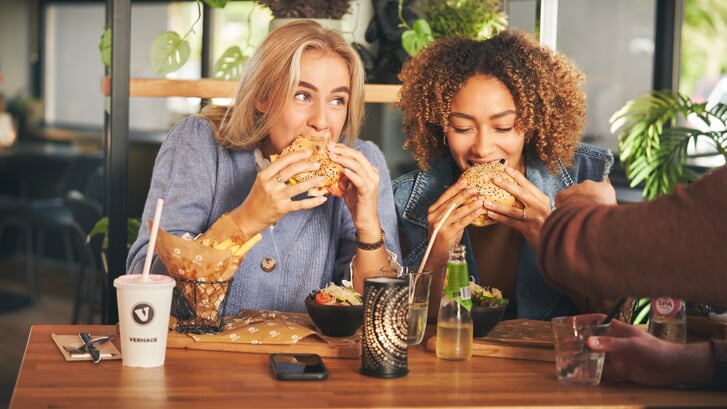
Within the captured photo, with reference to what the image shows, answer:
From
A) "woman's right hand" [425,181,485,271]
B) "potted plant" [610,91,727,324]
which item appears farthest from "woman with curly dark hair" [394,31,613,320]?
"potted plant" [610,91,727,324]

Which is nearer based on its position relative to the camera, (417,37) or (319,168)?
(319,168)

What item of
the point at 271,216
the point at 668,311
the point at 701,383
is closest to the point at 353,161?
the point at 271,216

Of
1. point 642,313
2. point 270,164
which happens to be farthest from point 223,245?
point 642,313

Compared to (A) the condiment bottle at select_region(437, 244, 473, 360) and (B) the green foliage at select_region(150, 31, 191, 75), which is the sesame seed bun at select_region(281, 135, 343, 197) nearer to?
(A) the condiment bottle at select_region(437, 244, 473, 360)

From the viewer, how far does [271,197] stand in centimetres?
209

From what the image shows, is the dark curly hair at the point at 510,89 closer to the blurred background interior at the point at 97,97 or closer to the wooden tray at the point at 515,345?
the blurred background interior at the point at 97,97

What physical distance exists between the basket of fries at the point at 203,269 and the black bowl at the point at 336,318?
7.4 inches

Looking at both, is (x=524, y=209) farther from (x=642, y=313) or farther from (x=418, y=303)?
(x=642, y=313)

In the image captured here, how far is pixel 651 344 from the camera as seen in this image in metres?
1.70

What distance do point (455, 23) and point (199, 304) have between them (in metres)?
1.52

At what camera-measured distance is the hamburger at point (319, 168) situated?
2.21 metres

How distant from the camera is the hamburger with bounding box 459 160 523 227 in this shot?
2305mm

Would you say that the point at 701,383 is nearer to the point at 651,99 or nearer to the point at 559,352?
the point at 559,352

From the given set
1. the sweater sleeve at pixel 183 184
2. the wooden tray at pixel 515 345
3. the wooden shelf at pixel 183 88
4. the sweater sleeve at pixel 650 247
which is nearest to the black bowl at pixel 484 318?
the wooden tray at pixel 515 345
